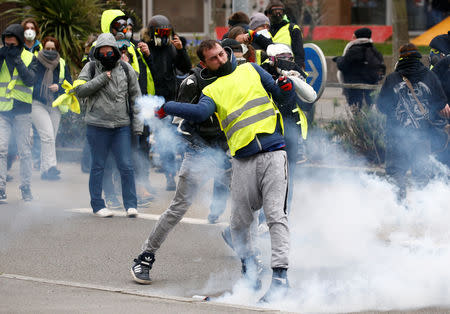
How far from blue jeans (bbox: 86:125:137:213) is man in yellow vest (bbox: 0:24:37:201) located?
132cm

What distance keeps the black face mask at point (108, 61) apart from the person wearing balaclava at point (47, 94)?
258 cm

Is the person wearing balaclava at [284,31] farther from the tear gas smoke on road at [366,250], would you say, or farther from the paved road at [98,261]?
the paved road at [98,261]

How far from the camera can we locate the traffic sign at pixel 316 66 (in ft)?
33.9

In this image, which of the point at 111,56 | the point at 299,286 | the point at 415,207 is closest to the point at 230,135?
the point at 299,286

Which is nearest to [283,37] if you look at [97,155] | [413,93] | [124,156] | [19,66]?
[413,93]

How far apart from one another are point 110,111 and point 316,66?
9.82ft

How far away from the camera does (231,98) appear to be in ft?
18.7

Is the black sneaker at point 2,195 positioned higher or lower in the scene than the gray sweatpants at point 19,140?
lower

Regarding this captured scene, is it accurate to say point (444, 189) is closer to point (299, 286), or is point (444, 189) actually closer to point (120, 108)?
point (299, 286)

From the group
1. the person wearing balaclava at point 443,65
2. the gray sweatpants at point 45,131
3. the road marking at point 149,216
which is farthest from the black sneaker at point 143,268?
the gray sweatpants at point 45,131

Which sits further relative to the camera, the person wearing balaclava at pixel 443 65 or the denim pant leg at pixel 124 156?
the denim pant leg at pixel 124 156

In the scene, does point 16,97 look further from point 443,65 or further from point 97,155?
point 443,65

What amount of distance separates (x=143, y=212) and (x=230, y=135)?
356 cm

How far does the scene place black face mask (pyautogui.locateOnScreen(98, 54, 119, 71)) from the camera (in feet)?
27.9
